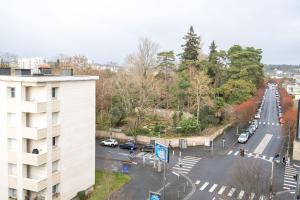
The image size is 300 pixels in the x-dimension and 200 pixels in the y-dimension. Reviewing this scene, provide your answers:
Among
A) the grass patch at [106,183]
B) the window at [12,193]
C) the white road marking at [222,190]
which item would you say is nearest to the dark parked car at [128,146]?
the grass patch at [106,183]

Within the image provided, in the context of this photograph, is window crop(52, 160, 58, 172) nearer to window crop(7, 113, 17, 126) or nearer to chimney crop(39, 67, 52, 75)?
window crop(7, 113, 17, 126)

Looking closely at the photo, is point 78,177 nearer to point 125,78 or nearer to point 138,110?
point 138,110

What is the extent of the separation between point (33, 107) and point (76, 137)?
6.21 meters

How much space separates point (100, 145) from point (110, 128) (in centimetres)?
651

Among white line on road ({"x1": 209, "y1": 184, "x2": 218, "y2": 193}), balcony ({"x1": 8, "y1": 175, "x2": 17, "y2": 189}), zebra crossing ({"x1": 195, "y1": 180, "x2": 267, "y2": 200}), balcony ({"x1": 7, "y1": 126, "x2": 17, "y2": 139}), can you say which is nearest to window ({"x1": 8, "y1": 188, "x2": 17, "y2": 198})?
balcony ({"x1": 8, "y1": 175, "x2": 17, "y2": 189})

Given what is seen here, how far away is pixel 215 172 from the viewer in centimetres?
4025

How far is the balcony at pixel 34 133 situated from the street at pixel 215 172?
10.1 m

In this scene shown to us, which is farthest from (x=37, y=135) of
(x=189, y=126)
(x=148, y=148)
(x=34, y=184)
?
(x=189, y=126)

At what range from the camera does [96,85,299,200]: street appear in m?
33.1

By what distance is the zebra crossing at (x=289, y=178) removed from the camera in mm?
35578

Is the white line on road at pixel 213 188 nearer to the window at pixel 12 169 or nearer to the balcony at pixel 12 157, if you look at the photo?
the window at pixel 12 169

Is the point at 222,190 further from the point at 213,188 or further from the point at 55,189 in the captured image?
the point at 55,189

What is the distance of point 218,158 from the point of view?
46.2 metres

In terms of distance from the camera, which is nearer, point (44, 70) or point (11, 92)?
point (11, 92)
